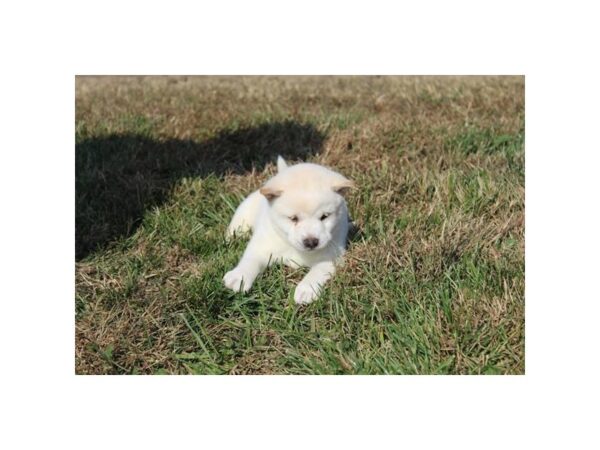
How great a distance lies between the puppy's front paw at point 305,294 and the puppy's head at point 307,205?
19cm

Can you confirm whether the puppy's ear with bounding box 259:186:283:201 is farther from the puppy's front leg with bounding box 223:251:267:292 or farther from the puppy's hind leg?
the puppy's hind leg

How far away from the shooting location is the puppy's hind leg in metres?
3.90

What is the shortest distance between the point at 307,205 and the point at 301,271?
0.44 metres

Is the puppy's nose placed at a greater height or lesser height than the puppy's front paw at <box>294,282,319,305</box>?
greater

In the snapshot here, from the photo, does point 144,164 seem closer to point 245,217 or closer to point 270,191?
point 245,217

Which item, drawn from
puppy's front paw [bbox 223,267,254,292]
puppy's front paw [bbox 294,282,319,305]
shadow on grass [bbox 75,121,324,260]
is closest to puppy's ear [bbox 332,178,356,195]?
puppy's front paw [bbox 294,282,319,305]

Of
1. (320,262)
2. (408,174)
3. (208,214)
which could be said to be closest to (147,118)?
(208,214)

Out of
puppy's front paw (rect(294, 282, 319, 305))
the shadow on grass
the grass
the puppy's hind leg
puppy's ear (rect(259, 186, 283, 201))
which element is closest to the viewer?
the grass

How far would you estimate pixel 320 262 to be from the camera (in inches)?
136

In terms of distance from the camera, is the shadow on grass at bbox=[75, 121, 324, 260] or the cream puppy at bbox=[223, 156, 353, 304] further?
the shadow on grass at bbox=[75, 121, 324, 260]

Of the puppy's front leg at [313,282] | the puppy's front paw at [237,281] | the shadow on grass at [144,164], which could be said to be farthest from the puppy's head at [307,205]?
the shadow on grass at [144,164]

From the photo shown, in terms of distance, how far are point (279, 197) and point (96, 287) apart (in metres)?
1.07

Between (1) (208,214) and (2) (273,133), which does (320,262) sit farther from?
(2) (273,133)

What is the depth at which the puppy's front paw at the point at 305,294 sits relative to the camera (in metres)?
3.19
